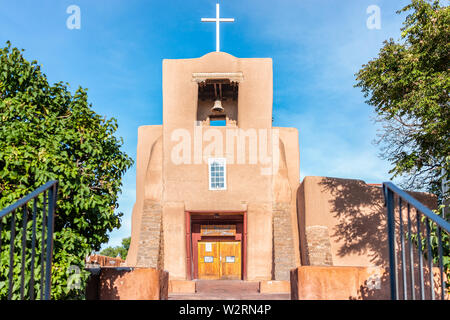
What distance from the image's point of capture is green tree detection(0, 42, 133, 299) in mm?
6469

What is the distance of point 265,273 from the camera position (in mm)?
18172

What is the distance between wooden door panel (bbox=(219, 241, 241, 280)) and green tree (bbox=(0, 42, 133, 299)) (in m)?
12.8

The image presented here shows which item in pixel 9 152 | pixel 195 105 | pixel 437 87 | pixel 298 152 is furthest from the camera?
pixel 298 152

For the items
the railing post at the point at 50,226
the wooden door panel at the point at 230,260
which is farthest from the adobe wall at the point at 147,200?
the railing post at the point at 50,226

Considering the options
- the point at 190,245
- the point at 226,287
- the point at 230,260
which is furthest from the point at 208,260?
the point at 226,287

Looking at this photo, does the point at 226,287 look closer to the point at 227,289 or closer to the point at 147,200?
the point at 227,289

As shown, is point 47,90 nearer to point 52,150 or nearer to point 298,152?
point 52,150

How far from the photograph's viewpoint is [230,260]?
20.0 m

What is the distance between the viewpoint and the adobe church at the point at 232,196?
17109 millimetres

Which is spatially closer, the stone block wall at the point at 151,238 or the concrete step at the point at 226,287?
the concrete step at the point at 226,287

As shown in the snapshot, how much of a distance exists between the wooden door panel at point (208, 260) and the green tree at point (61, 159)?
41.7 ft

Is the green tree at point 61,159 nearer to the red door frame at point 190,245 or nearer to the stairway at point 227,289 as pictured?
the stairway at point 227,289
